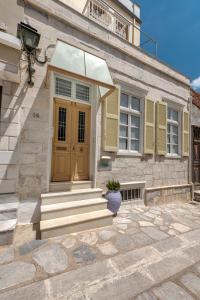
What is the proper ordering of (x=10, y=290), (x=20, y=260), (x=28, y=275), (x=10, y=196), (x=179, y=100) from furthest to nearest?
(x=179, y=100) < (x=10, y=196) < (x=20, y=260) < (x=28, y=275) < (x=10, y=290)

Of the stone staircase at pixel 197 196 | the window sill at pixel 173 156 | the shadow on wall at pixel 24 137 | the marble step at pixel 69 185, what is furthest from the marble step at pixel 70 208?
the stone staircase at pixel 197 196

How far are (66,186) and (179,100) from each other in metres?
5.93

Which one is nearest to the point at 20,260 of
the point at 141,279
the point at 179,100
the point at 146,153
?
the point at 141,279

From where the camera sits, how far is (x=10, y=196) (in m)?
3.66

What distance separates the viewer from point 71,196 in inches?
166

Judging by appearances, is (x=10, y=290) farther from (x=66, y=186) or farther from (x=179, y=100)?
(x=179, y=100)

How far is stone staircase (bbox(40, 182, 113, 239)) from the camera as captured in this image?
3.48 m

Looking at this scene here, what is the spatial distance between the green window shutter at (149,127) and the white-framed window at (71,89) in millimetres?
2235

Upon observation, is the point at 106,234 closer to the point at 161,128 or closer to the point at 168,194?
the point at 168,194

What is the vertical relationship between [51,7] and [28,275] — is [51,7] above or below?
above

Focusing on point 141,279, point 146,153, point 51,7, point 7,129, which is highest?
point 51,7

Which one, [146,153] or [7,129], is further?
[146,153]

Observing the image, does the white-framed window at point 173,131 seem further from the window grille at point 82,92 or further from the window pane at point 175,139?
the window grille at point 82,92

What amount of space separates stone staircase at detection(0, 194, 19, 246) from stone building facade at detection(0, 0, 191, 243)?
0.24 m
